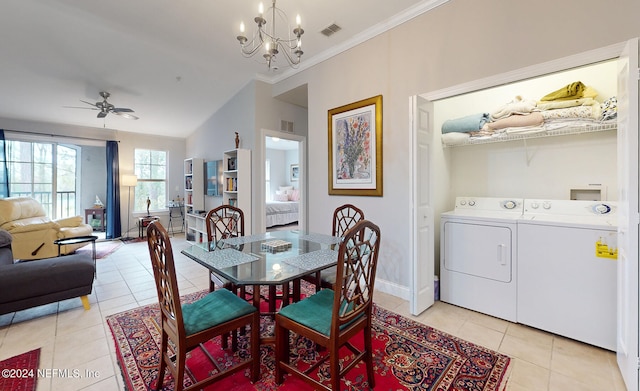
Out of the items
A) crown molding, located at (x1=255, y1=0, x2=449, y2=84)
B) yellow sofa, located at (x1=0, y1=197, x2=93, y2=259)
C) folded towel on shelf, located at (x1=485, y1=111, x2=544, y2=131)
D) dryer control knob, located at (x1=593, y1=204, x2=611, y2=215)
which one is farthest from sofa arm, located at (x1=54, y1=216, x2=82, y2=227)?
dryer control knob, located at (x1=593, y1=204, x2=611, y2=215)

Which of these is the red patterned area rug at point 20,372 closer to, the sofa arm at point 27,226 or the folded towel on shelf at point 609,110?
the sofa arm at point 27,226

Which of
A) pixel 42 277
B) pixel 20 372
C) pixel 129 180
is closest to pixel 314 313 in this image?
pixel 20 372

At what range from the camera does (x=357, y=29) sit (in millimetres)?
3033

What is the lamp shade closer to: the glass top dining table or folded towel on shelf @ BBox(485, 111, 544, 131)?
the glass top dining table

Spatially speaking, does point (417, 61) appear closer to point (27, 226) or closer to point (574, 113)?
point (574, 113)

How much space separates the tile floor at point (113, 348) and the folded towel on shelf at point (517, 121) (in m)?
1.79

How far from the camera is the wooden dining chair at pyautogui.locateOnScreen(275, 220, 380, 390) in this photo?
1.35m

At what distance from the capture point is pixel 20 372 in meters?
1.72

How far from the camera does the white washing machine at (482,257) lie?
2.36 m

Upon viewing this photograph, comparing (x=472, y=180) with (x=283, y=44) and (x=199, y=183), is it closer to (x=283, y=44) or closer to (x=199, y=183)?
(x=283, y=44)

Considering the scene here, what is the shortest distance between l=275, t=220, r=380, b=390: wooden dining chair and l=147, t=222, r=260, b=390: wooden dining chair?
22 centimetres

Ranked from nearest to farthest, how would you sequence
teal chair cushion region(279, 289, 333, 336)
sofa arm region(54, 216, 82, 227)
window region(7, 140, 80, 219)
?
teal chair cushion region(279, 289, 333, 336) < sofa arm region(54, 216, 82, 227) < window region(7, 140, 80, 219)

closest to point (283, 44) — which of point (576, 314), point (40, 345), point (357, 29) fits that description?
point (357, 29)

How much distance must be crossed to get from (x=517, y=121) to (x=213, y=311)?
295cm
